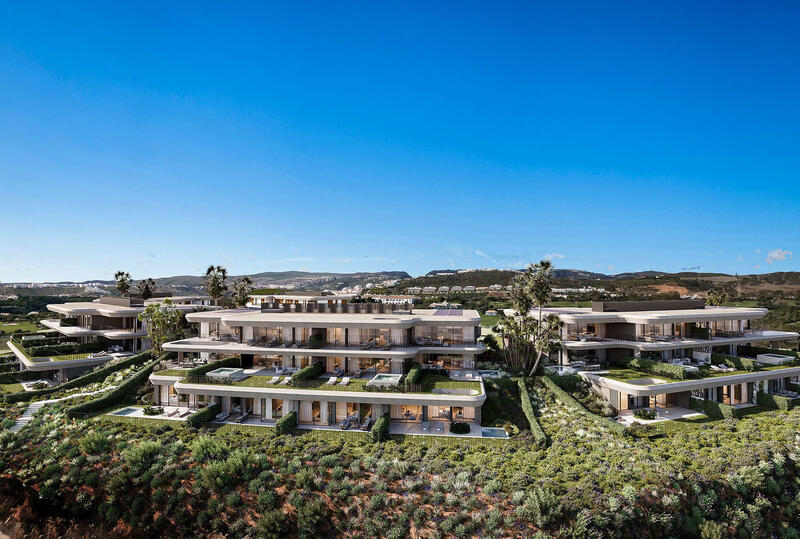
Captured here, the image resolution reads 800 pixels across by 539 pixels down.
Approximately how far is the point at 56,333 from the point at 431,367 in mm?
60056

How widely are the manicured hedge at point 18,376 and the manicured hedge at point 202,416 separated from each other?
102ft

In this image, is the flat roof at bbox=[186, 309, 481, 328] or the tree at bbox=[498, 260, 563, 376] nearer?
the flat roof at bbox=[186, 309, 481, 328]

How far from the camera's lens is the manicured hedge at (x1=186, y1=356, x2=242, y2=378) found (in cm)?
3319

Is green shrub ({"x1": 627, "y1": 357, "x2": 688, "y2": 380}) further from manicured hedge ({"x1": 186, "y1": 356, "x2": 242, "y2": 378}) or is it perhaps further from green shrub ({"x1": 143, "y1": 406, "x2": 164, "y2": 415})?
green shrub ({"x1": 143, "y1": 406, "x2": 164, "y2": 415})

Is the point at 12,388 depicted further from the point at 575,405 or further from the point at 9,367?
the point at 575,405

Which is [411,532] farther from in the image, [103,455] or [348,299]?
[348,299]

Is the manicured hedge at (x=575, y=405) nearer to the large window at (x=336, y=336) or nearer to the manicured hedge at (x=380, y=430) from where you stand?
the manicured hedge at (x=380, y=430)

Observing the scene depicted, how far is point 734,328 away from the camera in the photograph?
44.5 metres

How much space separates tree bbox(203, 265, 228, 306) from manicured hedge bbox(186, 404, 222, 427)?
33273 mm

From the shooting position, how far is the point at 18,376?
148ft

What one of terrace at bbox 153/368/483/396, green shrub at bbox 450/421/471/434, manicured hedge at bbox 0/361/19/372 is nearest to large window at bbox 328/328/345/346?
terrace at bbox 153/368/483/396

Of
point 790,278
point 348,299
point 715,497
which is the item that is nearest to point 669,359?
point 715,497

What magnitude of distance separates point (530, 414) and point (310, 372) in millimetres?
18196

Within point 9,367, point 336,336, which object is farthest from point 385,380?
point 9,367
